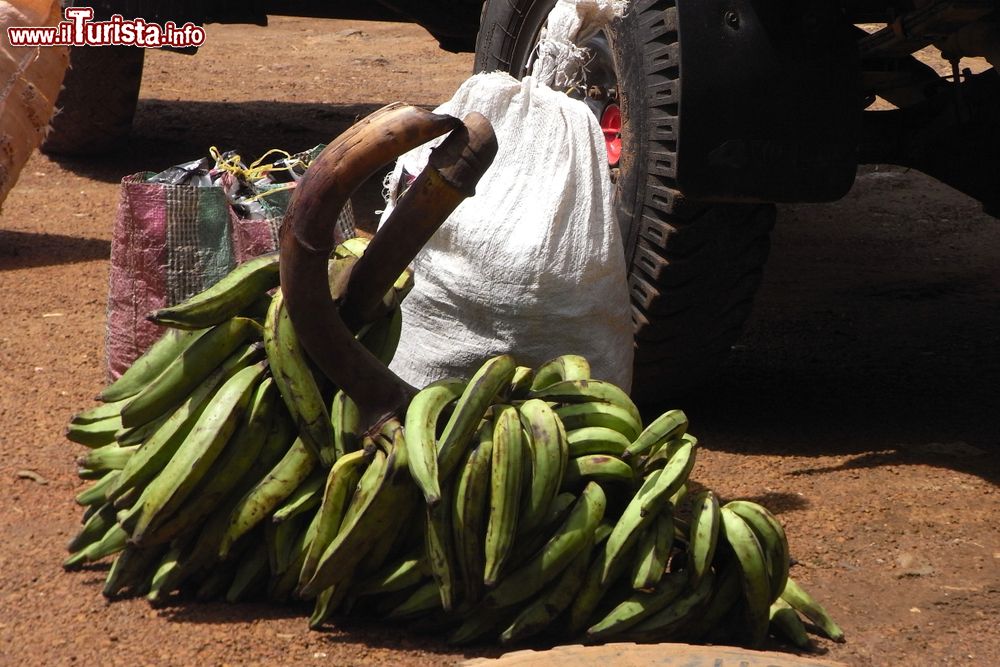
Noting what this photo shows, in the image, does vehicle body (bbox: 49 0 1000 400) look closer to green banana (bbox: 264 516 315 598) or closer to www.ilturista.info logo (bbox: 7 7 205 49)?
green banana (bbox: 264 516 315 598)

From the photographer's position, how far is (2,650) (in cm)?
274

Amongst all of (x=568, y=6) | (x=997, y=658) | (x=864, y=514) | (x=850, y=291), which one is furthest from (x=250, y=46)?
(x=997, y=658)

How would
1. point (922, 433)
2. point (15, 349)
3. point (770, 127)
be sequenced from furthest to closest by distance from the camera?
point (15, 349) < point (922, 433) < point (770, 127)

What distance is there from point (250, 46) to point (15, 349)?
29.2ft

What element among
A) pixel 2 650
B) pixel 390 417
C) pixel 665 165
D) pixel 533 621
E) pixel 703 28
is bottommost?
pixel 2 650

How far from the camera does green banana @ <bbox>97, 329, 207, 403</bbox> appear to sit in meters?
3.11

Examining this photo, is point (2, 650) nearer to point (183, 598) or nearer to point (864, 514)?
point (183, 598)

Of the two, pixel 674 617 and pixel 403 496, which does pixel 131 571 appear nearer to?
pixel 403 496

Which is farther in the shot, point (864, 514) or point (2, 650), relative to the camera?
point (864, 514)

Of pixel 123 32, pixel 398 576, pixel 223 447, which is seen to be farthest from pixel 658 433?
pixel 123 32

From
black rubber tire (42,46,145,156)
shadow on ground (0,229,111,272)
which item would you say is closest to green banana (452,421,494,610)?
shadow on ground (0,229,111,272)

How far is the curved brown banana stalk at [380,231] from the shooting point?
2.73 metres

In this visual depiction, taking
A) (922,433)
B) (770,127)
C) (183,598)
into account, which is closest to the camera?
(183,598)

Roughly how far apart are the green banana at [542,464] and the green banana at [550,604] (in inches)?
5.1
